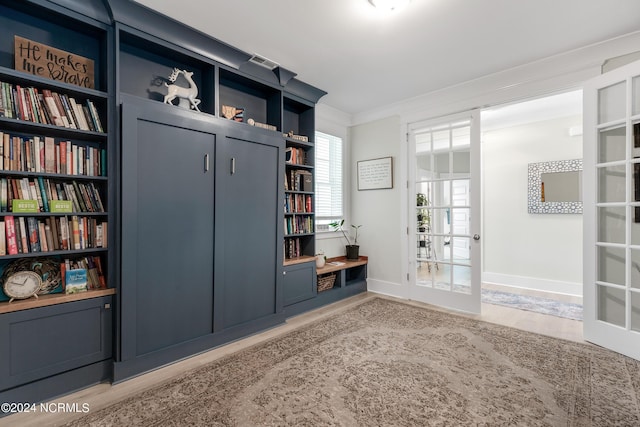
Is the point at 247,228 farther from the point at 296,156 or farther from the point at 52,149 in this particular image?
the point at 52,149

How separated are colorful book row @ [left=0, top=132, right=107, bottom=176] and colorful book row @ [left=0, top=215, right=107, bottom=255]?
0.32 meters

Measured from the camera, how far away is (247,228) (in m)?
2.83

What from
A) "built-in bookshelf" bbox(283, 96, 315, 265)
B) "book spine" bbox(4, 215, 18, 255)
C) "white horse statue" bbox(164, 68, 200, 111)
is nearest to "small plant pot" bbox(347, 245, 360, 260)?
"built-in bookshelf" bbox(283, 96, 315, 265)

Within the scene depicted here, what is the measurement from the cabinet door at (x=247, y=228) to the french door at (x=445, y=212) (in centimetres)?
193

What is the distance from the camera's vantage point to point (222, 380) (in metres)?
2.06

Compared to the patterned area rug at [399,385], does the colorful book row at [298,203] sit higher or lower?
higher

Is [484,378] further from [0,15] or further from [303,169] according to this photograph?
[0,15]

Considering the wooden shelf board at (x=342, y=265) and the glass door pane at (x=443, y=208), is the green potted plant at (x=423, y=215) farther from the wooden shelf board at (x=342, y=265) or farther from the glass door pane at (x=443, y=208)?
the wooden shelf board at (x=342, y=265)

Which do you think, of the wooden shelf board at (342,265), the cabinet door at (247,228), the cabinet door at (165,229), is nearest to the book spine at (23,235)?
the cabinet door at (165,229)

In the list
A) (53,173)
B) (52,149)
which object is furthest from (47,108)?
(53,173)

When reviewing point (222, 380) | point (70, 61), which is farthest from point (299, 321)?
point (70, 61)

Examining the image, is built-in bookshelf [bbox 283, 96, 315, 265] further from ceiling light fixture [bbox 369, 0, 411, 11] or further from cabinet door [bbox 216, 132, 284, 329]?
ceiling light fixture [bbox 369, 0, 411, 11]

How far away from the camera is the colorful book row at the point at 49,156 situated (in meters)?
1.83

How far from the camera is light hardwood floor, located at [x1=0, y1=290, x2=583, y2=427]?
5.64 feet
